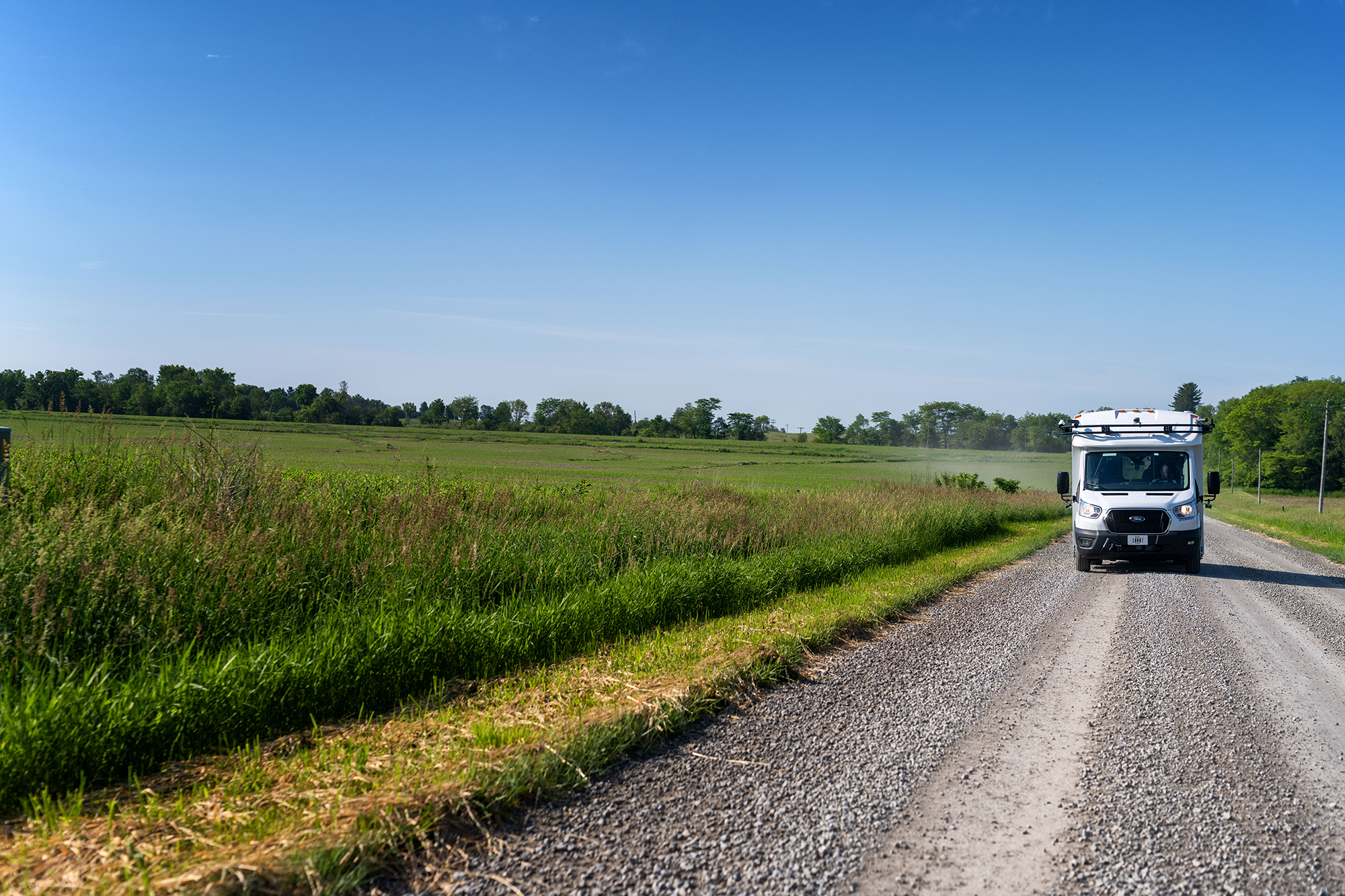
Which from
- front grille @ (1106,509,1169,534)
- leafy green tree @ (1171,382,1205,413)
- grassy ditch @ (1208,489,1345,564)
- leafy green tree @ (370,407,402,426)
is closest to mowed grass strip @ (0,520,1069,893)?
front grille @ (1106,509,1169,534)

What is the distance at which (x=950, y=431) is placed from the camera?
6147 inches

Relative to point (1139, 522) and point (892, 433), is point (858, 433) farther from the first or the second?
point (1139, 522)

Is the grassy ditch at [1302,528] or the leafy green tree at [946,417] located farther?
the leafy green tree at [946,417]

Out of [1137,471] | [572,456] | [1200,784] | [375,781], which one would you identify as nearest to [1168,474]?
[1137,471]

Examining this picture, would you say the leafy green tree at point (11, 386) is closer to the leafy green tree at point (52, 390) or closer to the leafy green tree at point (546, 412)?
the leafy green tree at point (52, 390)

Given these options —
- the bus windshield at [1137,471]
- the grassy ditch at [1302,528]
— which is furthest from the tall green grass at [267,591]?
the grassy ditch at [1302,528]

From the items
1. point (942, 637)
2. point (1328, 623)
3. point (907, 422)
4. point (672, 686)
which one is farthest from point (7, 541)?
point (907, 422)

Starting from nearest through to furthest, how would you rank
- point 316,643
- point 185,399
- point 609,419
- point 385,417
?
1. point 316,643
2. point 185,399
3. point 385,417
4. point 609,419

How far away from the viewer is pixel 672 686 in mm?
5426

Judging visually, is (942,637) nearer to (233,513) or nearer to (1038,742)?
(1038,742)

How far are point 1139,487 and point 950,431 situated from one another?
15108cm

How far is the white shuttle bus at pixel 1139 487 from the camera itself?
535 inches

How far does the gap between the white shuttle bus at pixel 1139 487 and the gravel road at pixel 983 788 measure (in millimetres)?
6585

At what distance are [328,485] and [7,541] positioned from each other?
5487mm
